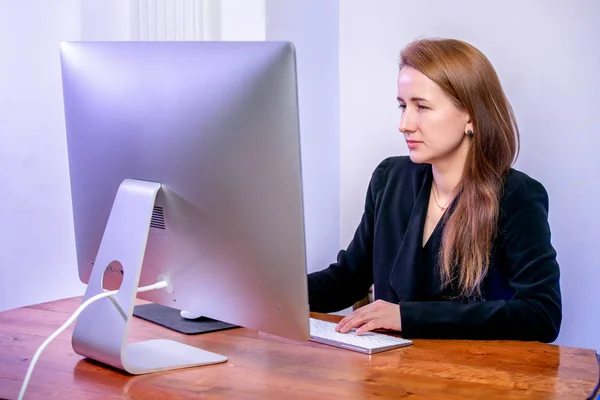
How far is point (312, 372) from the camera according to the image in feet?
4.44

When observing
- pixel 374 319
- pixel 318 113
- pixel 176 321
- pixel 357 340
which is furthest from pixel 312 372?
pixel 318 113

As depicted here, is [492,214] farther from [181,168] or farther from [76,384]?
[76,384]

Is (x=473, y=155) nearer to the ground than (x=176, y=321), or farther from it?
farther from it

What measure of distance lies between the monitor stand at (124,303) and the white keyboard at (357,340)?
215mm

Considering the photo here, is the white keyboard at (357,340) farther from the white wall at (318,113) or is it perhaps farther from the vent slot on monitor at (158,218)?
the white wall at (318,113)

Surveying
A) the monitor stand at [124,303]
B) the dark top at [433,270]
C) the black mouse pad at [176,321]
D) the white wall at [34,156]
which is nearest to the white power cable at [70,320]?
the monitor stand at [124,303]

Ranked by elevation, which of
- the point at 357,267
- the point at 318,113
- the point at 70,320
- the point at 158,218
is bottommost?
the point at 357,267

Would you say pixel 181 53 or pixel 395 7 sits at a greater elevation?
pixel 395 7

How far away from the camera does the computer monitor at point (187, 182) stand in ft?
3.95

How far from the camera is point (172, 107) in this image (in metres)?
1.31

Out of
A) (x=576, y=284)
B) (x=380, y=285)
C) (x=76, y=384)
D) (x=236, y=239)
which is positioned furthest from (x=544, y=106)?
(x=76, y=384)

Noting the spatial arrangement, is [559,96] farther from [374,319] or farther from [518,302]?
[374,319]

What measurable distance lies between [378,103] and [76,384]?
1.46 m

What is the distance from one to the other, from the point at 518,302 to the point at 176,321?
27.6 inches
